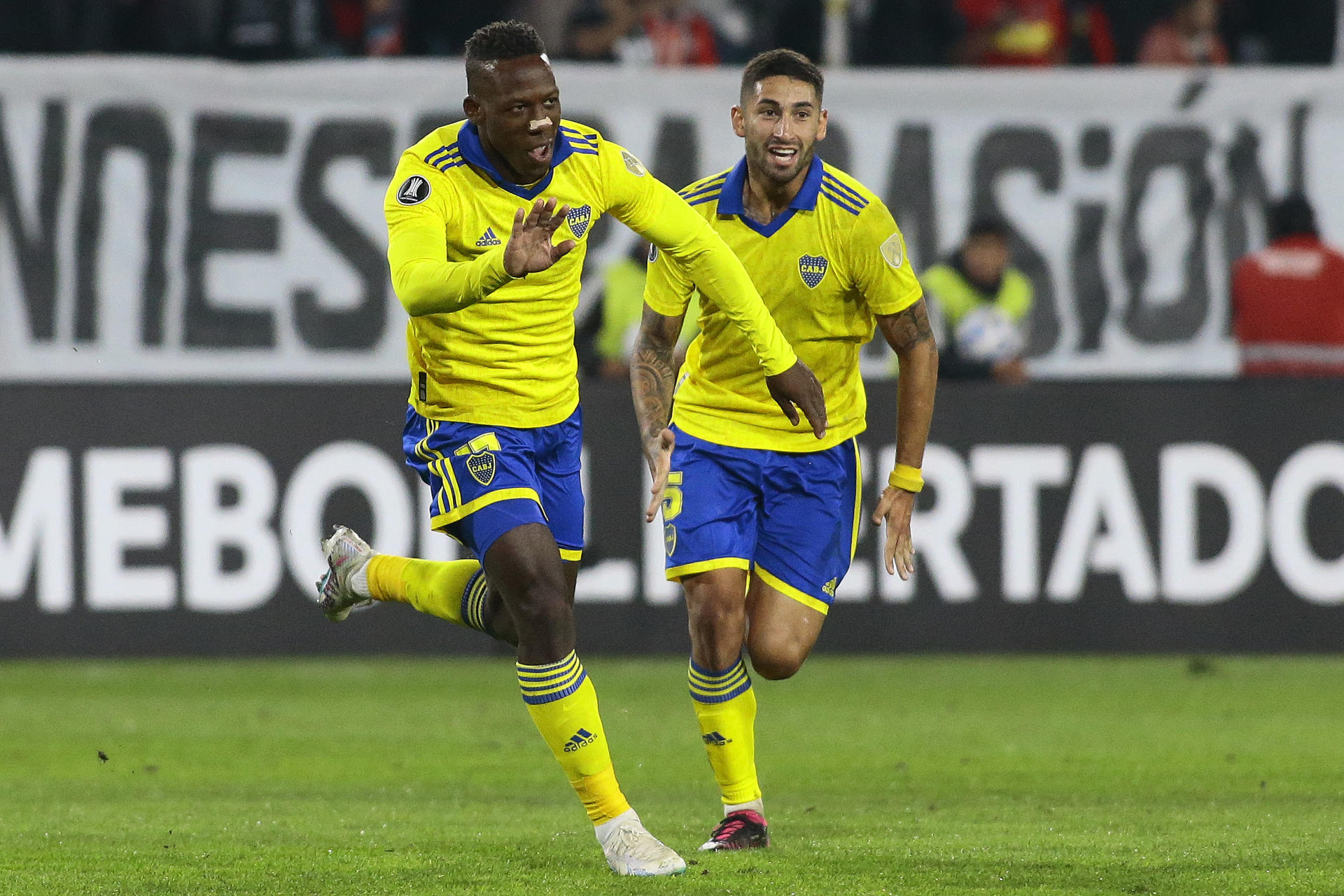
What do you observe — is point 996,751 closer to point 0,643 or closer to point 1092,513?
point 1092,513

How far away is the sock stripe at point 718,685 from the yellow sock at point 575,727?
0.75 metres

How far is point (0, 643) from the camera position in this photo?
1122 centimetres

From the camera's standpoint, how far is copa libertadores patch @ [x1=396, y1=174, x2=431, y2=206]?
5.79 metres

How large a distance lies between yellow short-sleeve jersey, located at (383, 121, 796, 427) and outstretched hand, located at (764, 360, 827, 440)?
4cm

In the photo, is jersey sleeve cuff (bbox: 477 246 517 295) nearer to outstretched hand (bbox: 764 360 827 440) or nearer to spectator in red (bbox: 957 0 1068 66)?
outstretched hand (bbox: 764 360 827 440)

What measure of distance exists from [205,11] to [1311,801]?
940 centimetres

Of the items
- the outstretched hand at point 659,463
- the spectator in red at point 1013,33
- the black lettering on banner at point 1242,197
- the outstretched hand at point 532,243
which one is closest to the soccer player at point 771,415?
the outstretched hand at point 659,463

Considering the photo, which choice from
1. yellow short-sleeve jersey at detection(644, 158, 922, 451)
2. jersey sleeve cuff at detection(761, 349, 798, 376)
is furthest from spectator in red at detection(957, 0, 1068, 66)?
jersey sleeve cuff at detection(761, 349, 798, 376)

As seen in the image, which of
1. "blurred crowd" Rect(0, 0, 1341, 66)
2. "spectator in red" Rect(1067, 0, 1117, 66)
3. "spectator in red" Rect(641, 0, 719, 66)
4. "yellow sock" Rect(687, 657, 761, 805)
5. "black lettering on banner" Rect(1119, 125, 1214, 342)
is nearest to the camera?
"yellow sock" Rect(687, 657, 761, 805)

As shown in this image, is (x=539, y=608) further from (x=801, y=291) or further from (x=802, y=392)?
(x=801, y=291)

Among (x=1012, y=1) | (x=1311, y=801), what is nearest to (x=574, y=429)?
(x=1311, y=801)

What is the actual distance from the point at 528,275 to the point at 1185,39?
997 centimetres

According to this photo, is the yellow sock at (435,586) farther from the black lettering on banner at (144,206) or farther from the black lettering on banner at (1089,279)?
the black lettering on banner at (1089,279)

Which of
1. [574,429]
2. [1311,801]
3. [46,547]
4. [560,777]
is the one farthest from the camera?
[46,547]
